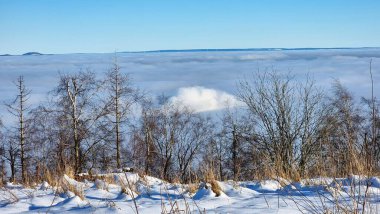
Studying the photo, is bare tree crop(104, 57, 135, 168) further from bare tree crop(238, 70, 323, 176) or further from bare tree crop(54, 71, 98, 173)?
bare tree crop(238, 70, 323, 176)

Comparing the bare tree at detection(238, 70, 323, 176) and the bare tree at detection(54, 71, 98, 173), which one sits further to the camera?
the bare tree at detection(54, 71, 98, 173)

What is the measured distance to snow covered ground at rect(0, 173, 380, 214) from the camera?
3.71 metres

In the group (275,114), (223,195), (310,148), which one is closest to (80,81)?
(275,114)

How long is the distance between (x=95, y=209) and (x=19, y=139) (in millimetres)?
26559

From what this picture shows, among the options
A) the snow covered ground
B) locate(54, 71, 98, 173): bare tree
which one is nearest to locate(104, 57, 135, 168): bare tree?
locate(54, 71, 98, 173): bare tree

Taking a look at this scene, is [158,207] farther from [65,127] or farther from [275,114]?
[65,127]

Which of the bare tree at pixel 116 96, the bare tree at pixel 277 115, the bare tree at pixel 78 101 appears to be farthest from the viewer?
the bare tree at pixel 116 96

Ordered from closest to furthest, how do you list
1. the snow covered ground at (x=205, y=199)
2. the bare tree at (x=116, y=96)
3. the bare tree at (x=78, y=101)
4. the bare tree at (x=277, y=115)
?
1. the snow covered ground at (x=205, y=199)
2. the bare tree at (x=277, y=115)
3. the bare tree at (x=78, y=101)
4. the bare tree at (x=116, y=96)

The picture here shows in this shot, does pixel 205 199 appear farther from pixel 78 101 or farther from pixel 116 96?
pixel 78 101

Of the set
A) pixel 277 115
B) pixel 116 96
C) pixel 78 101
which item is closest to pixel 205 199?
pixel 277 115

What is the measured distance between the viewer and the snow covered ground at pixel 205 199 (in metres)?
3.71

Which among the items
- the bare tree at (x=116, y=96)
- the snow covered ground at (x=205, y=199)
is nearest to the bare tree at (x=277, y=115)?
the bare tree at (x=116, y=96)

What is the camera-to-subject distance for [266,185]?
17.6 ft

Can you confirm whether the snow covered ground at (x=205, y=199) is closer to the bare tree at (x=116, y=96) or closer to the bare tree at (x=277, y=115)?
the bare tree at (x=277, y=115)
